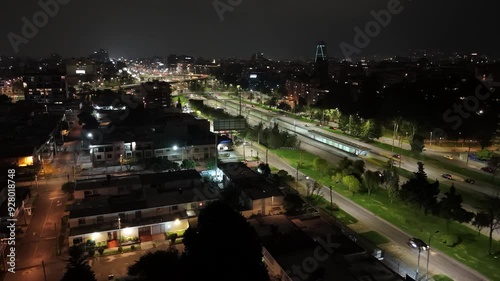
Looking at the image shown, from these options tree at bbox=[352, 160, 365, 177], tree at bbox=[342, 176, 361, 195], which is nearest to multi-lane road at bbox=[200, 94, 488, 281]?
tree at bbox=[342, 176, 361, 195]

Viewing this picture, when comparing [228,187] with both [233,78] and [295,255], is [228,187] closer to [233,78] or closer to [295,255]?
[295,255]

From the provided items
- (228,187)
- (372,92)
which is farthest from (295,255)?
(372,92)

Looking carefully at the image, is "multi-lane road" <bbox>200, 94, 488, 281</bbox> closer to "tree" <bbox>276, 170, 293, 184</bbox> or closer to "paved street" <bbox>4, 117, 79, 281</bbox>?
"tree" <bbox>276, 170, 293, 184</bbox>

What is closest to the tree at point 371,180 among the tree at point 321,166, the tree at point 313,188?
the tree at point 313,188

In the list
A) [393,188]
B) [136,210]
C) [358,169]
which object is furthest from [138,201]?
[393,188]

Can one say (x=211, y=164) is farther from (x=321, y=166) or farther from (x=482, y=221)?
(x=482, y=221)
